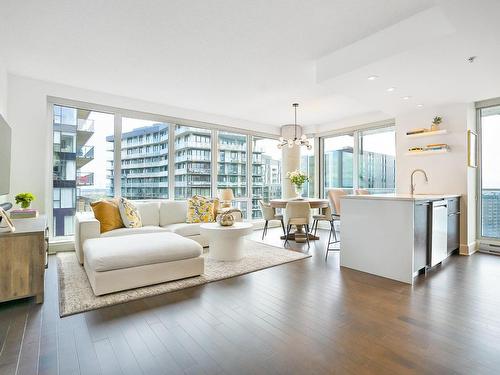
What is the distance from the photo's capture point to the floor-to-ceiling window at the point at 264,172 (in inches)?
280

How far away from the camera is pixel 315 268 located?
3.54 m

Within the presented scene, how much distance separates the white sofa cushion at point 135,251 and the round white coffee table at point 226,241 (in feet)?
1.92

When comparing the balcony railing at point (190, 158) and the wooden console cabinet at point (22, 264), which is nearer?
the wooden console cabinet at point (22, 264)

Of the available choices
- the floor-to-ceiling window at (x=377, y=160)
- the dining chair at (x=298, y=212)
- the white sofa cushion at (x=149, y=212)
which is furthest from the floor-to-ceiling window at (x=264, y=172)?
the white sofa cushion at (x=149, y=212)

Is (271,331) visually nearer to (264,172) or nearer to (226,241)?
(226,241)

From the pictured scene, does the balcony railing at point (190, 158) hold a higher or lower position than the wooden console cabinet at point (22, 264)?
higher

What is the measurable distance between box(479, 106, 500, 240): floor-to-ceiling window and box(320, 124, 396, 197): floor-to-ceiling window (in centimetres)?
147

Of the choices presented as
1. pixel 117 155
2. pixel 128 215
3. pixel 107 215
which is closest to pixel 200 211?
pixel 128 215

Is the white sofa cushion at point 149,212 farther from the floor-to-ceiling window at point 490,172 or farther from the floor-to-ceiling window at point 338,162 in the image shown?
the floor-to-ceiling window at point 490,172

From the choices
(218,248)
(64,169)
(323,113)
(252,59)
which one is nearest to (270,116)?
(323,113)

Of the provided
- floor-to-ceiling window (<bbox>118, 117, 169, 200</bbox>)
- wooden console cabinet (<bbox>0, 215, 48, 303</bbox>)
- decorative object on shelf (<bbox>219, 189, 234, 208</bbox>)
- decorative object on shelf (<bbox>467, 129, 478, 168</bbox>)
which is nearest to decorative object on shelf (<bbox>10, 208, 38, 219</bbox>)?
wooden console cabinet (<bbox>0, 215, 48, 303</bbox>)

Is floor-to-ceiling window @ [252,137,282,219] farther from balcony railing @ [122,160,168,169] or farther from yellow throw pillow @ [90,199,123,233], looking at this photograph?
yellow throw pillow @ [90,199,123,233]

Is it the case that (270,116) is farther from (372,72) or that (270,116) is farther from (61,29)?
(61,29)

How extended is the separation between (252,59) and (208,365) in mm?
3222
